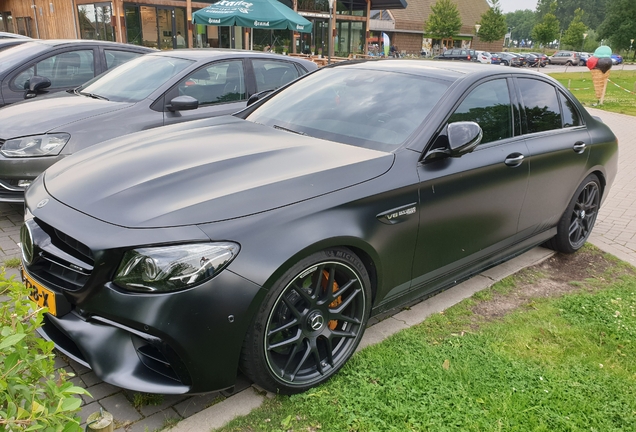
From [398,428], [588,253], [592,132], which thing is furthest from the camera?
[588,253]

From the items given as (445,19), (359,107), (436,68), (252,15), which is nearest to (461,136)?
(359,107)

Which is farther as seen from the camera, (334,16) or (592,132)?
(334,16)

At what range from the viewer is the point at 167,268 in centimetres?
215

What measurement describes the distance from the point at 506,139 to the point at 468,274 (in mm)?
986

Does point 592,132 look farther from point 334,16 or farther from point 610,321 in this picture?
point 334,16

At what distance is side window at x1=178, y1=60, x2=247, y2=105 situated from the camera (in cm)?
538

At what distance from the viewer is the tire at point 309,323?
2369 millimetres

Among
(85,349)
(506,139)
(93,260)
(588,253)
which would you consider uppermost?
(506,139)

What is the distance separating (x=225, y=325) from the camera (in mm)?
A: 2211

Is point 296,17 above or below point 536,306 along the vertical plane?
above

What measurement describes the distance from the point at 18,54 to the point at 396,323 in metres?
5.94

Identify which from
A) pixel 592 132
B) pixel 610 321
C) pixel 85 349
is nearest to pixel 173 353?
pixel 85 349

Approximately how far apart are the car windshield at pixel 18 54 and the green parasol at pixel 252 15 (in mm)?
6896

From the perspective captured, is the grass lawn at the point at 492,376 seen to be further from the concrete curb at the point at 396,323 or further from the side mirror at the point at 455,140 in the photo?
the side mirror at the point at 455,140
